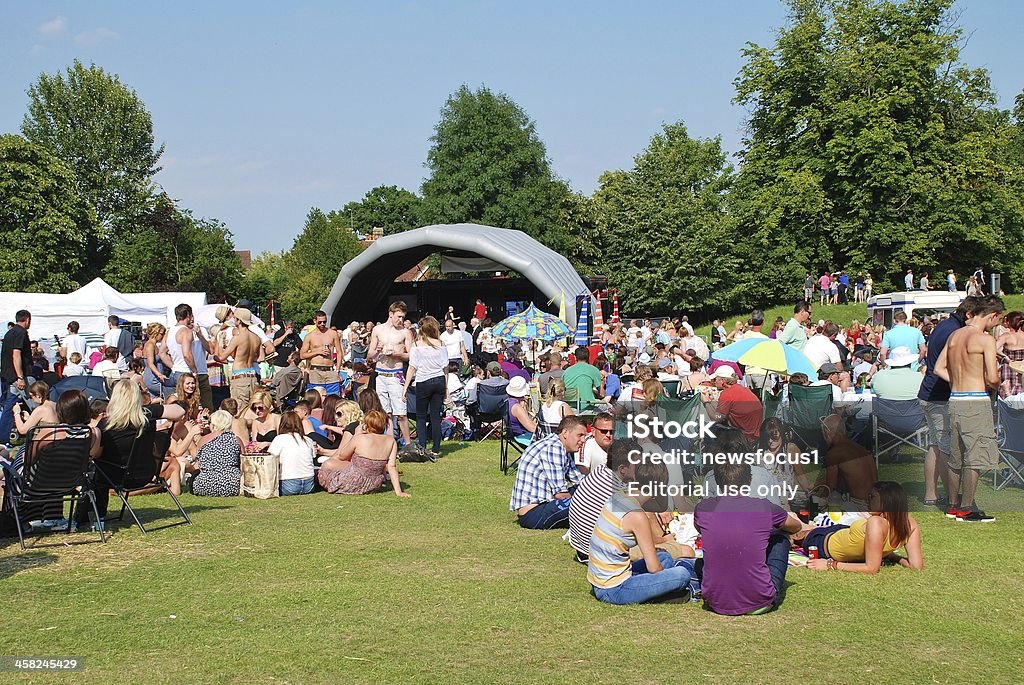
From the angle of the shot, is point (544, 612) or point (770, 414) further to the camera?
point (770, 414)

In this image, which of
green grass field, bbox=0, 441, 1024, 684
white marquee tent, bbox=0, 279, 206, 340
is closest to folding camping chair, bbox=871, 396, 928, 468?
green grass field, bbox=0, 441, 1024, 684

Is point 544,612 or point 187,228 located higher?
point 187,228

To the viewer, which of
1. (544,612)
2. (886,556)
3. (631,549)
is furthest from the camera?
(886,556)

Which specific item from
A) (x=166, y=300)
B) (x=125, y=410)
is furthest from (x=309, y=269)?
(x=125, y=410)

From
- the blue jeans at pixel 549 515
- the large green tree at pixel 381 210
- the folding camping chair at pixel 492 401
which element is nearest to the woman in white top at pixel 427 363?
the folding camping chair at pixel 492 401

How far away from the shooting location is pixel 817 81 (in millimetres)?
44531

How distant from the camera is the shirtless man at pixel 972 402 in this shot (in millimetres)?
8172

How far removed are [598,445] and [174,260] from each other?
4607cm

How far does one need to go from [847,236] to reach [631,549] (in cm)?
3977

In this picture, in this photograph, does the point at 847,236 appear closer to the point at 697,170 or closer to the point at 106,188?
the point at 697,170

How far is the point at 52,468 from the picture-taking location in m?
7.52

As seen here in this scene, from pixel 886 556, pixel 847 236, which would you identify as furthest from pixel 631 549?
pixel 847 236

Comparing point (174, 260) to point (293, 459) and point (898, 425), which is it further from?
point (898, 425)

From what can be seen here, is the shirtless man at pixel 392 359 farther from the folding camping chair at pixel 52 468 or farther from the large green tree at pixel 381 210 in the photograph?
the large green tree at pixel 381 210
